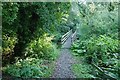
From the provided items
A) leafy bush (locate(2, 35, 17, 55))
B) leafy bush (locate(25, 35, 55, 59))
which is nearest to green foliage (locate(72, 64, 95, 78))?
leafy bush (locate(25, 35, 55, 59))

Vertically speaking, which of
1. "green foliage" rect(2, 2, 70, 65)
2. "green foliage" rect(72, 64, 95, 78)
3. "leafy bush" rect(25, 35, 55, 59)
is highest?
"green foliage" rect(2, 2, 70, 65)

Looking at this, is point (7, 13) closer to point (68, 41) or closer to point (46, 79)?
point (46, 79)

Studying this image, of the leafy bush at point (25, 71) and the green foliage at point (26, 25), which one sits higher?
the green foliage at point (26, 25)

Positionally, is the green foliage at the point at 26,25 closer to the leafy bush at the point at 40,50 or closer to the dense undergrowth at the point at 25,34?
the dense undergrowth at the point at 25,34

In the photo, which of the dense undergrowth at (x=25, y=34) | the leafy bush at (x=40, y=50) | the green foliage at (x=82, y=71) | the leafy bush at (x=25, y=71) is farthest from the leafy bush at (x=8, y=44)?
the green foliage at (x=82, y=71)

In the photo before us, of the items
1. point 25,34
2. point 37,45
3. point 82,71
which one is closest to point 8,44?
point 25,34

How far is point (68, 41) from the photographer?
695 inches

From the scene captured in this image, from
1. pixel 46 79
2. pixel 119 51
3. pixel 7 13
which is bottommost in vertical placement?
pixel 46 79

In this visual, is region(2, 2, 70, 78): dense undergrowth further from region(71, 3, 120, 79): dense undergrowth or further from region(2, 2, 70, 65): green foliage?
region(71, 3, 120, 79): dense undergrowth

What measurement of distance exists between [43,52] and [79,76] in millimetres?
4077

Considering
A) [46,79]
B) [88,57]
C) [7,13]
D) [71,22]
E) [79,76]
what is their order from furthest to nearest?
[71,22]
[88,57]
[79,76]
[46,79]
[7,13]

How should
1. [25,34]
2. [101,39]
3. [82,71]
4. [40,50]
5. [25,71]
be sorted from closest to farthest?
[25,71]
[82,71]
[25,34]
[40,50]
[101,39]

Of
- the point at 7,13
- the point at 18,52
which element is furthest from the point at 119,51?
the point at 7,13

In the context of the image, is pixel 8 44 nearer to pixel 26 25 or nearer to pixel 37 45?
pixel 26 25
